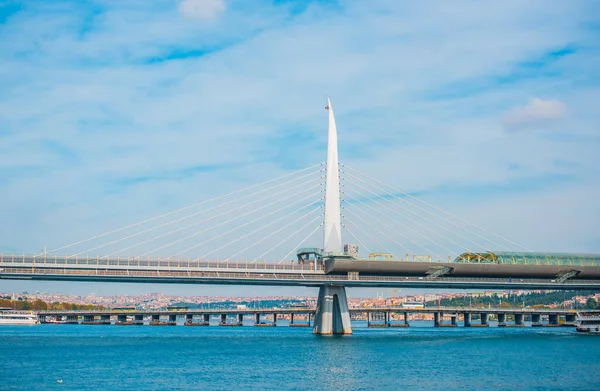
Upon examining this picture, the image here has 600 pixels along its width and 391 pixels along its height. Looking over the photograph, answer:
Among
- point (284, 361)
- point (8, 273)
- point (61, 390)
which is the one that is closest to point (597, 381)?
point (284, 361)

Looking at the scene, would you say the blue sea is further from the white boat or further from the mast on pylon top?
the white boat

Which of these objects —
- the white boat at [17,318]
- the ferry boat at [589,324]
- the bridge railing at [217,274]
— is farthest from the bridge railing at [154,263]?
the white boat at [17,318]

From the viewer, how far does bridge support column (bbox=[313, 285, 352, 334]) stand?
97875 millimetres

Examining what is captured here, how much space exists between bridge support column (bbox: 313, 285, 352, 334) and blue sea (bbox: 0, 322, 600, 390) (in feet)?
37.5

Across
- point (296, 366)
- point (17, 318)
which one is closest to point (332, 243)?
point (296, 366)

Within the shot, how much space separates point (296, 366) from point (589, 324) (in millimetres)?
81769

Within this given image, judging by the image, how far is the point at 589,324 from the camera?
126375 millimetres

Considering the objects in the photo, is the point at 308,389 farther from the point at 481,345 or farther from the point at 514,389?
the point at 481,345

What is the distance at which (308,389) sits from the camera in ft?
159

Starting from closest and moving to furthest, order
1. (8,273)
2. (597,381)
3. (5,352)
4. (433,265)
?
(597,381) → (5,352) → (8,273) → (433,265)

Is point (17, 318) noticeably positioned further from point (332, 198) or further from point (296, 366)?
point (296, 366)

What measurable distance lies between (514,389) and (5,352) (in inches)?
1919

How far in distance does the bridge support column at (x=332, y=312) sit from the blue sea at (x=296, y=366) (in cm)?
1144

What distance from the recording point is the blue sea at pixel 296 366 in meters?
50.1
